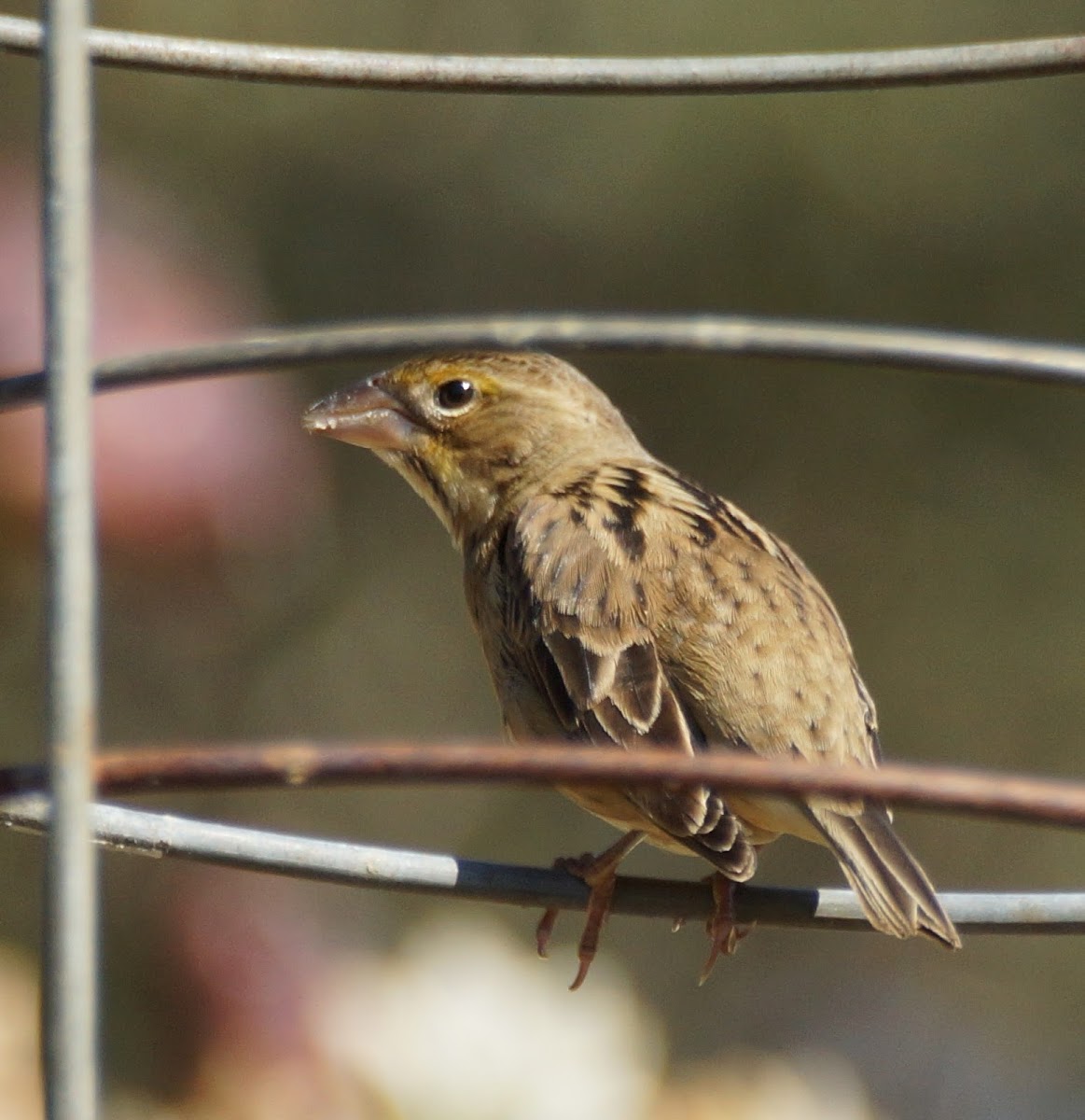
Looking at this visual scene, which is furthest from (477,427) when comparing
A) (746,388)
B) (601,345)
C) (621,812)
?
(746,388)

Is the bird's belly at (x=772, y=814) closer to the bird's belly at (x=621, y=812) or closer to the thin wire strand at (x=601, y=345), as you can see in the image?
the bird's belly at (x=621, y=812)

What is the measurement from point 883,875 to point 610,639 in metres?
0.56

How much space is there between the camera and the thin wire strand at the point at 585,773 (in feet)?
3.85

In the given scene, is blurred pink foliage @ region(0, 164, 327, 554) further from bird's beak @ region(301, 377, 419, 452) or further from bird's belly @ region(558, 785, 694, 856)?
bird's belly @ region(558, 785, 694, 856)

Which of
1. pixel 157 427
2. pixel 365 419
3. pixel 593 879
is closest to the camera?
pixel 593 879

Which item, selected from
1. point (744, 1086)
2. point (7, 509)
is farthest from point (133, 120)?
point (744, 1086)

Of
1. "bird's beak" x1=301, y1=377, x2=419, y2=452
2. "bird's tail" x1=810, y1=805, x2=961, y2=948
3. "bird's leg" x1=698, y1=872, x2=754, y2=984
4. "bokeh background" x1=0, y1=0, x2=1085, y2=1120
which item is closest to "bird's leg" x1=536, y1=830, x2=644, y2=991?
"bird's leg" x1=698, y1=872, x2=754, y2=984

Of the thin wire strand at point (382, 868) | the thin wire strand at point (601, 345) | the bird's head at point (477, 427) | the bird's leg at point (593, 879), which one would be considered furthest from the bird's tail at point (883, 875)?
the thin wire strand at point (601, 345)

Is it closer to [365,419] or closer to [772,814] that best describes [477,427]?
[365,419]

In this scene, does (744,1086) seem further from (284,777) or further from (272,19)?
(272,19)

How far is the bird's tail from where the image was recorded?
2506mm

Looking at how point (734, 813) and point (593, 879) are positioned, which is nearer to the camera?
point (593, 879)

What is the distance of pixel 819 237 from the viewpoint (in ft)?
20.5

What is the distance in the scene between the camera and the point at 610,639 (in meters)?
3.01
